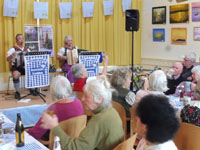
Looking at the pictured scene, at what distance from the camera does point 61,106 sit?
267 cm

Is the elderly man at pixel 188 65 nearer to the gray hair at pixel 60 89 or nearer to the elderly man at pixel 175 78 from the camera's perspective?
the elderly man at pixel 175 78

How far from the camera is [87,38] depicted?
27.8 ft

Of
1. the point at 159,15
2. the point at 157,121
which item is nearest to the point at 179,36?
the point at 159,15

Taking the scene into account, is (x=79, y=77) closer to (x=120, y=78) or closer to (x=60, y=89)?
(x=120, y=78)

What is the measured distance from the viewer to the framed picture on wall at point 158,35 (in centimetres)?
853

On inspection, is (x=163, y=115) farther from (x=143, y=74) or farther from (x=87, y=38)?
(x=87, y=38)

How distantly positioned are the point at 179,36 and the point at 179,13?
63 cm

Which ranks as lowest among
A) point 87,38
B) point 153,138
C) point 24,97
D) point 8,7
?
point 24,97

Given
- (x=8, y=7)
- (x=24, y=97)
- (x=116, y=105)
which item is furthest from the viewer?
(x=8, y=7)

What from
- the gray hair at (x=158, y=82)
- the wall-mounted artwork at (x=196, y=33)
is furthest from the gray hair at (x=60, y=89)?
the wall-mounted artwork at (x=196, y=33)

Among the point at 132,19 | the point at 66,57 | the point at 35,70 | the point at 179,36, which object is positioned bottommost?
the point at 35,70

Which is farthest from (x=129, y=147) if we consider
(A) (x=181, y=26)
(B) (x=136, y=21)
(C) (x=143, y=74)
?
(A) (x=181, y=26)

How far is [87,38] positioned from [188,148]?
21.0 ft

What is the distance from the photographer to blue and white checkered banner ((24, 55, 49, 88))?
5922 mm
